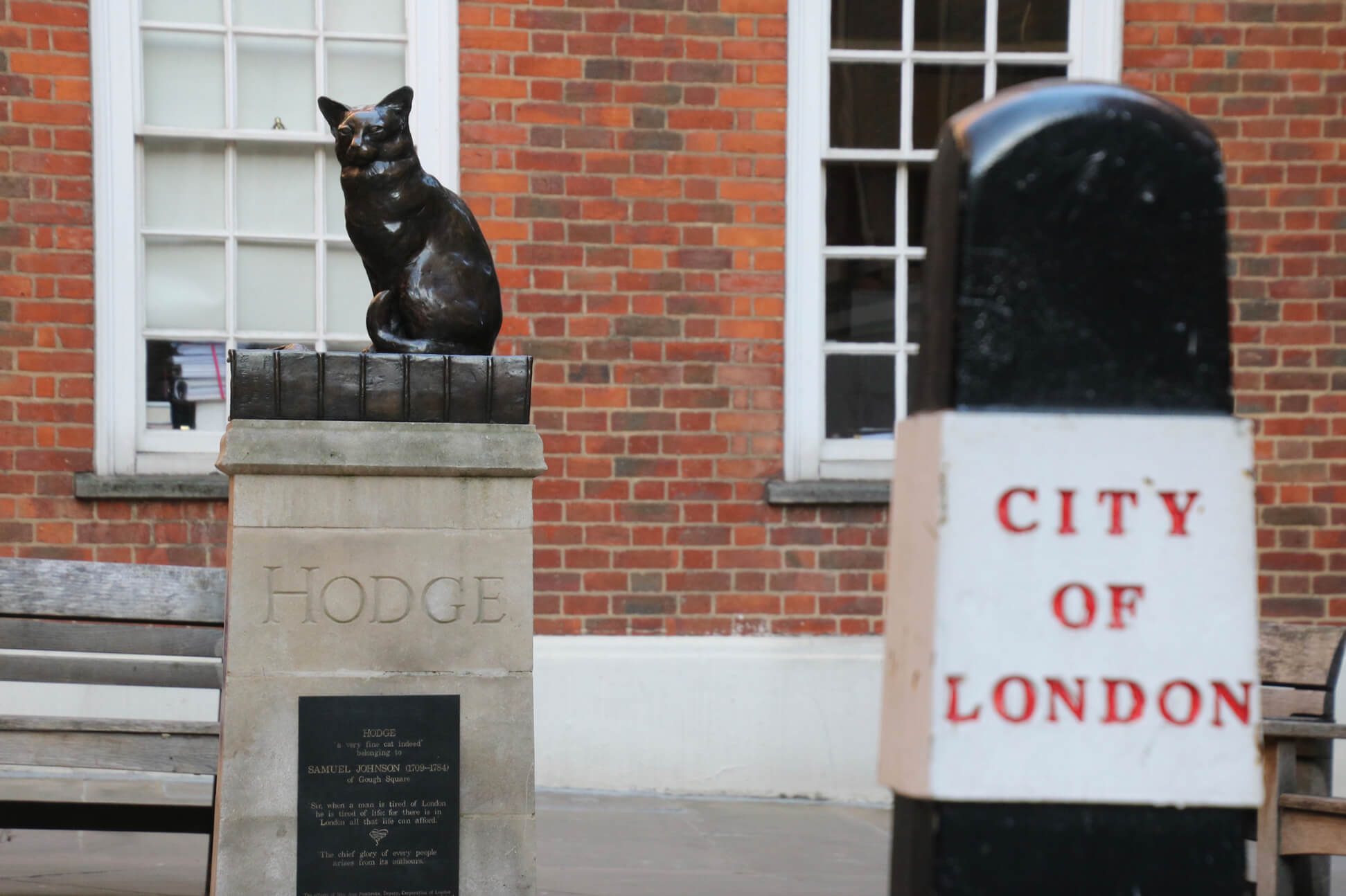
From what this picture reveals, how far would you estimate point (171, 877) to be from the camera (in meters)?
4.52

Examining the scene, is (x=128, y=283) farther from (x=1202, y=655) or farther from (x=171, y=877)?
(x=1202, y=655)

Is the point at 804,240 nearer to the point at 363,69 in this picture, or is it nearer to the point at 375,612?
the point at 363,69

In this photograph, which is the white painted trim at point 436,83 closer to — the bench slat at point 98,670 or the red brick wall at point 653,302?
the red brick wall at point 653,302

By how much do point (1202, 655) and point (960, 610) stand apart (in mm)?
314

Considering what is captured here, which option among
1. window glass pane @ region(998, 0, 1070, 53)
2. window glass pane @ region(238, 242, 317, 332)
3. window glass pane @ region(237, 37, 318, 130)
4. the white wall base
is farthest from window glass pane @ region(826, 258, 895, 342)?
window glass pane @ region(237, 37, 318, 130)

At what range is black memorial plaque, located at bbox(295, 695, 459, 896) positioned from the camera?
11.5ft

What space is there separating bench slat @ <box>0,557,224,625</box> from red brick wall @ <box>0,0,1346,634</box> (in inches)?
82.4

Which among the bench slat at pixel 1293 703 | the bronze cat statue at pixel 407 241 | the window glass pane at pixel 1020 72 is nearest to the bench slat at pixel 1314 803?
the bench slat at pixel 1293 703

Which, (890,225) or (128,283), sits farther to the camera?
(890,225)

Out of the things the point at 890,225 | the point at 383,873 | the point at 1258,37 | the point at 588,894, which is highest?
the point at 1258,37

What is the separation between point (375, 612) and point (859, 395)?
347 cm

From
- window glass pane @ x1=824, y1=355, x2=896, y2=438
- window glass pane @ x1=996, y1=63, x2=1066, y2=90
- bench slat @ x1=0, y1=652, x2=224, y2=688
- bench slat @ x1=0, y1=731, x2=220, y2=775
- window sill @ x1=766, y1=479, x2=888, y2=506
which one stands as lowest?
bench slat @ x1=0, y1=731, x2=220, y2=775

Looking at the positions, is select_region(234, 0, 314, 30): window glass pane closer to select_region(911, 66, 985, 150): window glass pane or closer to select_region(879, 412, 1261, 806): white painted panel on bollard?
select_region(911, 66, 985, 150): window glass pane

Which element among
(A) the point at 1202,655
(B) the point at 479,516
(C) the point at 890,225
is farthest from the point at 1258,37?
(A) the point at 1202,655
